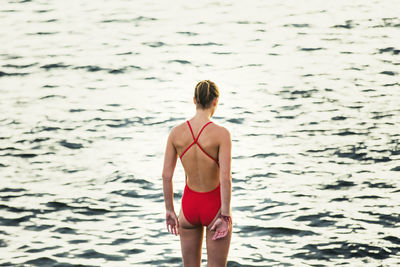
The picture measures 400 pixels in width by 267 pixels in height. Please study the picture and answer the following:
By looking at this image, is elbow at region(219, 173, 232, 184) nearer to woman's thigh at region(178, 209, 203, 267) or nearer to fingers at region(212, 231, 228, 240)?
fingers at region(212, 231, 228, 240)

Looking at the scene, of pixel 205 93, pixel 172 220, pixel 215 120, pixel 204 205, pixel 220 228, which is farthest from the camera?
pixel 215 120

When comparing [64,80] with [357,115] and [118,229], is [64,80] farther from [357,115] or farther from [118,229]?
[118,229]

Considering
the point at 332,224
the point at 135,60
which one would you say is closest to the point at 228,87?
the point at 135,60

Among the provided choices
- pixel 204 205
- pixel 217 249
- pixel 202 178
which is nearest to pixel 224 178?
pixel 202 178

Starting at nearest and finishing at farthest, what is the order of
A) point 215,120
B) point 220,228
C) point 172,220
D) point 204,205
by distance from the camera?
1. point 220,228
2. point 204,205
3. point 172,220
4. point 215,120

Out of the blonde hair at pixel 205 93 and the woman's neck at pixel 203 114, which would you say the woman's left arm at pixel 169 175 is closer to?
the woman's neck at pixel 203 114

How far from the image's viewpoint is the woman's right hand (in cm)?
719

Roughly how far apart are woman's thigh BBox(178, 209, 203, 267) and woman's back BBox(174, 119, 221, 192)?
1.59 feet

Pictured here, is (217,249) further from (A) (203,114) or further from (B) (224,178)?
(A) (203,114)

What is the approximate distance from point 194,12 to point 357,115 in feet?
59.2

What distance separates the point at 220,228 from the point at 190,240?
1.47 feet

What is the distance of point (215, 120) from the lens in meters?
20.7

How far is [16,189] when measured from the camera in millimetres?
15141

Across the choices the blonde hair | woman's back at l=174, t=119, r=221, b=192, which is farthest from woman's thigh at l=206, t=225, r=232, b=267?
the blonde hair
